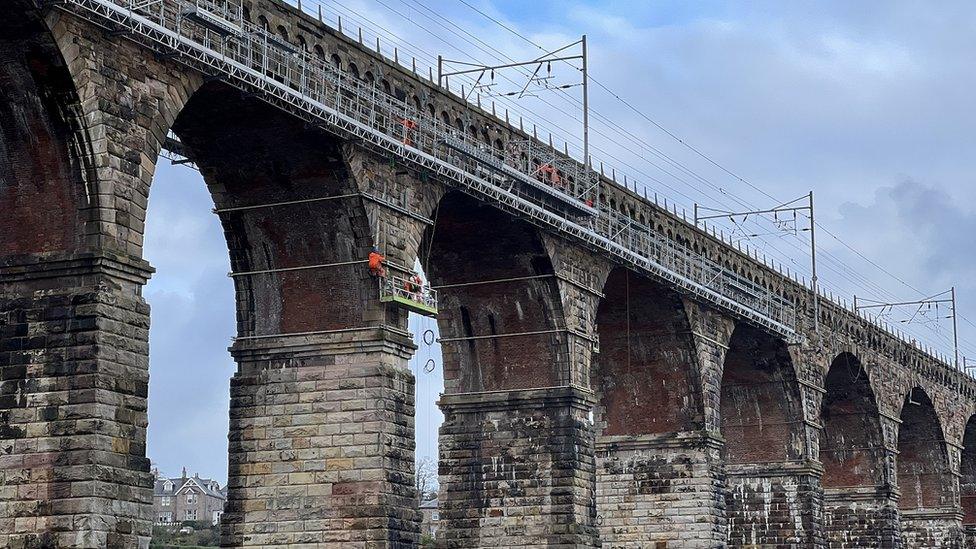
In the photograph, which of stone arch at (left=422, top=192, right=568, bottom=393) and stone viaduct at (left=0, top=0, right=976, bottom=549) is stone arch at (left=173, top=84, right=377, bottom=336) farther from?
stone arch at (left=422, top=192, right=568, bottom=393)

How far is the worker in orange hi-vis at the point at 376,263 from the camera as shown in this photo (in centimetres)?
3444

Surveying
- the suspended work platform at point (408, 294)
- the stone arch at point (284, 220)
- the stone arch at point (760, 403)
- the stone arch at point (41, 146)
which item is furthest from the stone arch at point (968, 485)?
the stone arch at point (41, 146)

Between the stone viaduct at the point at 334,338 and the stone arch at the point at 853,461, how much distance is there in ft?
29.6

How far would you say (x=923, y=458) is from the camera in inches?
3155

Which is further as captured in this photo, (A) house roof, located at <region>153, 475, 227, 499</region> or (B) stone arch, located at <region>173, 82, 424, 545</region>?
(A) house roof, located at <region>153, 475, 227, 499</region>

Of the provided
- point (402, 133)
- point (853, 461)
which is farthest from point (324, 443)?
point (853, 461)

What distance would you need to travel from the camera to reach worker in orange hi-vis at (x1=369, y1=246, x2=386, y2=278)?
113 feet

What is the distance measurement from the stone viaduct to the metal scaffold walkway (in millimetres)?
389

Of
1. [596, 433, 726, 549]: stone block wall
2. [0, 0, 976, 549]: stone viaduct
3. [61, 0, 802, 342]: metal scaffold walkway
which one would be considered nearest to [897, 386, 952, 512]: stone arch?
[0, 0, 976, 549]: stone viaduct

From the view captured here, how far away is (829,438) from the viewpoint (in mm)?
71875

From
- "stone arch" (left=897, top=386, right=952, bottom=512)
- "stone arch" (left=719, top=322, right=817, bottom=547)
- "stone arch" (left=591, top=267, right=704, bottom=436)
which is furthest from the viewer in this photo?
"stone arch" (left=897, top=386, right=952, bottom=512)

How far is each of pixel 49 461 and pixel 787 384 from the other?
39079 millimetres

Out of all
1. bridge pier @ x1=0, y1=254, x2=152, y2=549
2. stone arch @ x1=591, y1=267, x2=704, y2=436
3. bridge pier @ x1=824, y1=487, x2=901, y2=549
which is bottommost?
bridge pier @ x1=824, y1=487, x2=901, y2=549

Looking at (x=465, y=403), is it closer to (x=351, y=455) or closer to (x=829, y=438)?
(x=351, y=455)
